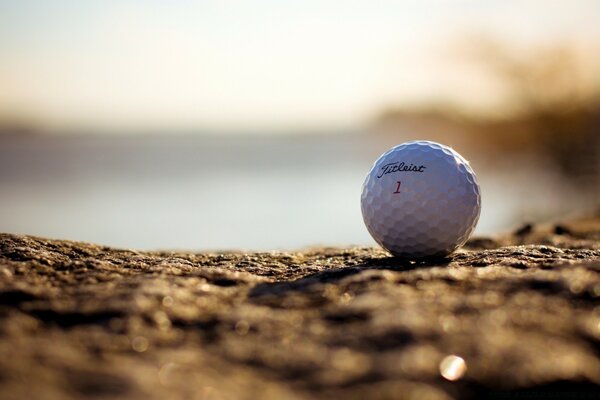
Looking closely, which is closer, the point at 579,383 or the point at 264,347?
the point at 579,383

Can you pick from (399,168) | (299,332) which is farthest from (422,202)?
(299,332)

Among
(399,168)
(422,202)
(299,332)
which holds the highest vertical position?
(399,168)

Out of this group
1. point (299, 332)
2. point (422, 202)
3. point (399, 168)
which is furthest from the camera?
point (399, 168)

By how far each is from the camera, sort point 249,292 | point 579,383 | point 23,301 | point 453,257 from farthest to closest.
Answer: point 453,257 < point 249,292 < point 23,301 < point 579,383

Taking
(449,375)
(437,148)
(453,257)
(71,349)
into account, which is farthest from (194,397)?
(437,148)

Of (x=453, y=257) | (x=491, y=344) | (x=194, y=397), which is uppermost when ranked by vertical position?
(x=453, y=257)

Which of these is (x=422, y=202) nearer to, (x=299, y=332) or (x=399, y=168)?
(x=399, y=168)

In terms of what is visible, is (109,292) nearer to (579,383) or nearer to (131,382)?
(131,382)
